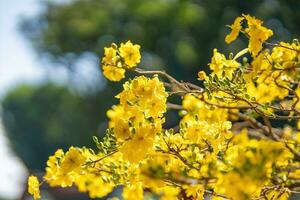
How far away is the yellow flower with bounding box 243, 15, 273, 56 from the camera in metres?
1.61

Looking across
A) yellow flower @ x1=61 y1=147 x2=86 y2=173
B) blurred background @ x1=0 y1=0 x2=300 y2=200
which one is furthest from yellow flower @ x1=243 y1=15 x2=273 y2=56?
blurred background @ x1=0 y1=0 x2=300 y2=200

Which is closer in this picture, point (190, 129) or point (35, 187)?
point (190, 129)

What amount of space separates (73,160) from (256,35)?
569 mm

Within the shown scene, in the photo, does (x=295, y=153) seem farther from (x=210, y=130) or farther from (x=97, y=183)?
(x=97, y=183)

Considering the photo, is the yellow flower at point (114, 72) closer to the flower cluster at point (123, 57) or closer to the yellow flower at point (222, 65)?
the flower cluster at point (123, 57)

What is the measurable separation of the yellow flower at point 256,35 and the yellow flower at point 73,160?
52 cm

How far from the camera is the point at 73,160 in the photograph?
168 centimetres

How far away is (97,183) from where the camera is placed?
2273 mm

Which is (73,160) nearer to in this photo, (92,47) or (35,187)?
(35,187)

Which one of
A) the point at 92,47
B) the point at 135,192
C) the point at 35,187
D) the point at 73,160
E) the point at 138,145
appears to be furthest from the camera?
the point at 92,47

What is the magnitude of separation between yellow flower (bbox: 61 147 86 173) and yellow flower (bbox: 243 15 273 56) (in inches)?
20.3

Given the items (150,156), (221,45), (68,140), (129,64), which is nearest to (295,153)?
(150,156)

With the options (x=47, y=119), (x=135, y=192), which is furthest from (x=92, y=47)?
(x=135, y=192)

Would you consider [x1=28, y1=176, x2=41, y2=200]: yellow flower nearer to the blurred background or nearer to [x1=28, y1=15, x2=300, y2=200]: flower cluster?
[x1=28, y1=15, x2=300, y2=200]: flower cluster
